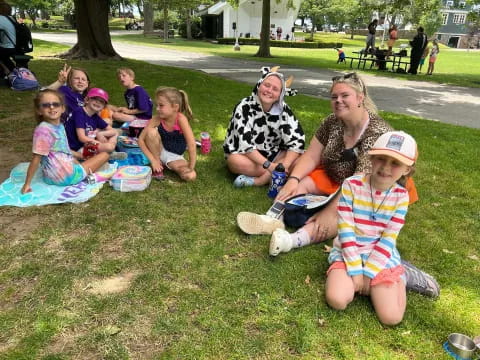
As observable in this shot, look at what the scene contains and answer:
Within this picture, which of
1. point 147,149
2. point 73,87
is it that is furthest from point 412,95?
point 73,87

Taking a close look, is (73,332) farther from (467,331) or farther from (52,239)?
(467,331)

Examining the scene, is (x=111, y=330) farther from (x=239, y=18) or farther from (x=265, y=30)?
(x=239, y=18)

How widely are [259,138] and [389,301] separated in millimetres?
2508

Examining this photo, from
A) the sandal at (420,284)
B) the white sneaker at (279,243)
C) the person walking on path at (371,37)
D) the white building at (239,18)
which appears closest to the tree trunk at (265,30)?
the person walking on path at (371,37)

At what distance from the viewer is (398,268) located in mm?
2777

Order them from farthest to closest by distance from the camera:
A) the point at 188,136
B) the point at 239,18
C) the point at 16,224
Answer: the point at 239,18 → the point at 188,136 → the point at 16,224

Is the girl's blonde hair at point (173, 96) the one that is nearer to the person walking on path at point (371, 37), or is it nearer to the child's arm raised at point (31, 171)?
the child's arm raised at point (31, 171)

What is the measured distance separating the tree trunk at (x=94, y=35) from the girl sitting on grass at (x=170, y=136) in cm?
1190

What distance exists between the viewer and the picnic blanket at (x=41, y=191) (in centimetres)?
390

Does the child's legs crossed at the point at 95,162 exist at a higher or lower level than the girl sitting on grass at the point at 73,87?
lower

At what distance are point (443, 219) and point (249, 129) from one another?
2309mm

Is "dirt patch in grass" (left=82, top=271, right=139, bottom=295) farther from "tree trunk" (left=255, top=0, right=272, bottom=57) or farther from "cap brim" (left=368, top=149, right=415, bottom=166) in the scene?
"tree trunk" (left=255, top=0, right=272, bottom=57)

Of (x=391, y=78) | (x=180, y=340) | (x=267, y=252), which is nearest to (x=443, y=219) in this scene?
(x=267, y=252)

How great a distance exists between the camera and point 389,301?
2.63m
